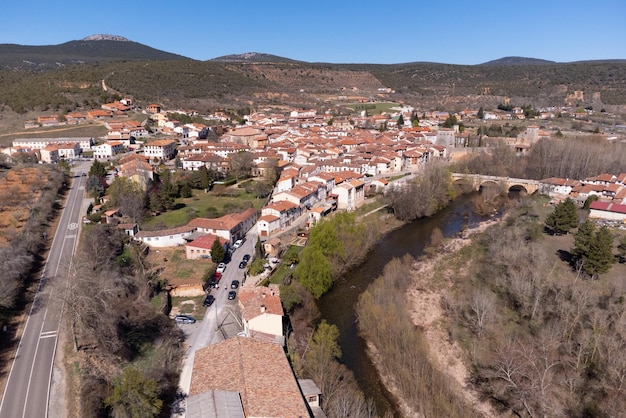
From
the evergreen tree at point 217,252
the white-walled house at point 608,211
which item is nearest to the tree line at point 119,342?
the evergreen tree at point 217,252

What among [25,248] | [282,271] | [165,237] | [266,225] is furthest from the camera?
[266,225]

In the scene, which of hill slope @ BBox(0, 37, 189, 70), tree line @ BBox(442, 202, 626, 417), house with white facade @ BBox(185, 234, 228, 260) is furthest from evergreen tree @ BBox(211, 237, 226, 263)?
hill slope @ BBox(0, 37, 189, 70)

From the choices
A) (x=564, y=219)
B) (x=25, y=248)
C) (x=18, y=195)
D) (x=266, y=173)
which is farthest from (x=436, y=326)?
(x=18, y=195)

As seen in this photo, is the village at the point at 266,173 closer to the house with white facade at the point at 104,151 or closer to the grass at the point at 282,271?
the house with white facade at the point at 104,151

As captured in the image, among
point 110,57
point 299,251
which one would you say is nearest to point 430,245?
point 299,251

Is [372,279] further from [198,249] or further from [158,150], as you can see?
[158,150]

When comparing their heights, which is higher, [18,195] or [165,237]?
[18,195]

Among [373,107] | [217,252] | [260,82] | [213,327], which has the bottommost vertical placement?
[213,327]
